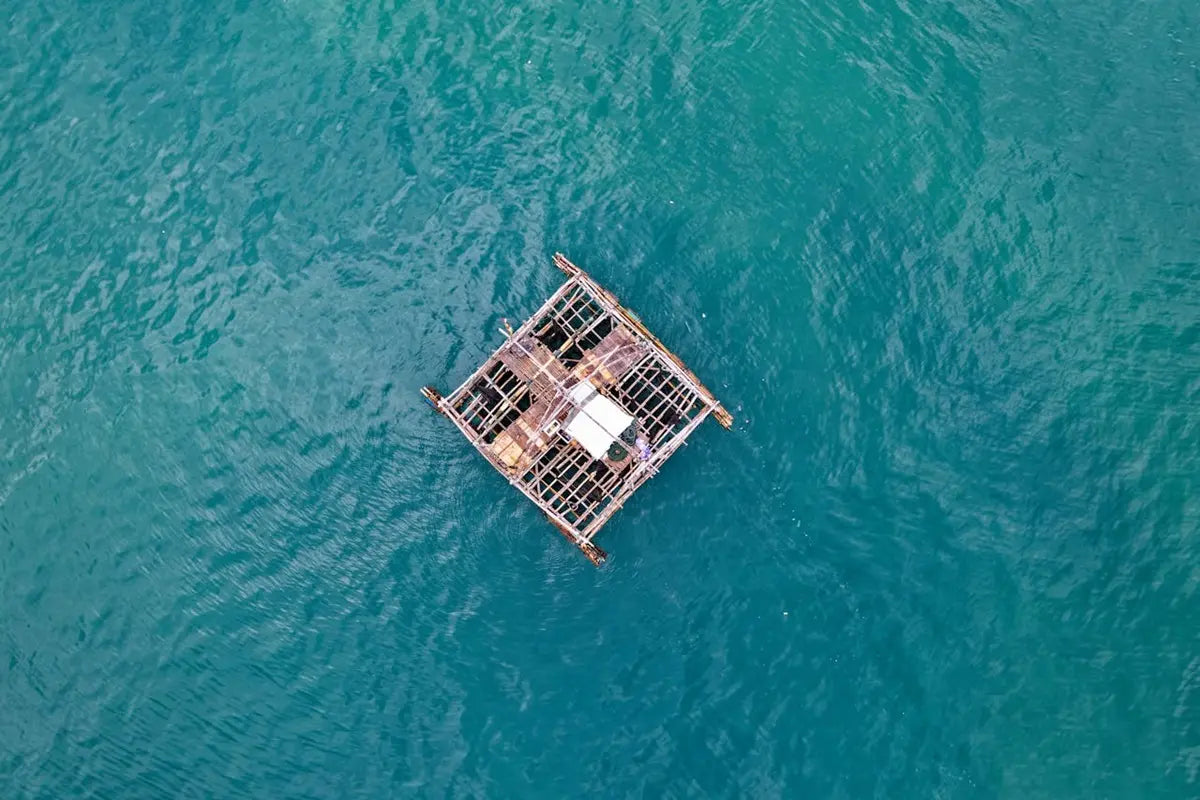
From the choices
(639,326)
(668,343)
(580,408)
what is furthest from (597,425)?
(668,343)

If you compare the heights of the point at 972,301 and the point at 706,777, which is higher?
the point at 972,301

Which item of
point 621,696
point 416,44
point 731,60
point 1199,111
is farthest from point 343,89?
point 1199,111

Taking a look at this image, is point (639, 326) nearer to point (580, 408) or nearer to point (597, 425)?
point (580, 408)

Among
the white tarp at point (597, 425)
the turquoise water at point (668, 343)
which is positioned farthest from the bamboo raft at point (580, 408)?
the turquoise water at point (668, 343)

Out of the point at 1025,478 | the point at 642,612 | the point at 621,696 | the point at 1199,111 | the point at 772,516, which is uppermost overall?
the point at 1199,111

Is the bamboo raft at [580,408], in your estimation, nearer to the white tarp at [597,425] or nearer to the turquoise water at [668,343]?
the white tarp at [597,425]

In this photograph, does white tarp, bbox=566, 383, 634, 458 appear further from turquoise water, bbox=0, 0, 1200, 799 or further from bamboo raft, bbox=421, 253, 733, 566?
turquoise water, bbox=0, 0, 1200, 799

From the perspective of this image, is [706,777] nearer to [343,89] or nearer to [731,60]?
[731,60]
